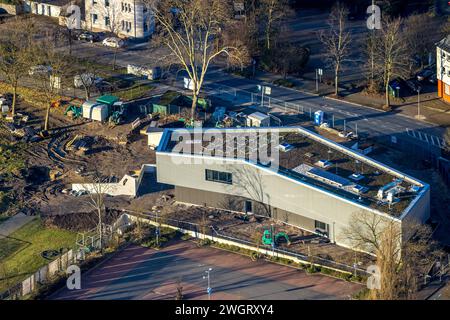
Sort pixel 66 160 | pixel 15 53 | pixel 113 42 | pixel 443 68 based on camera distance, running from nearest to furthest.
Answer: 1. pixel 66 160
2. pixel 443 68
3. pixel 15 53
4. pixel 113 42

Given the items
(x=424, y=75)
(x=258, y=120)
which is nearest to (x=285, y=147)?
(x=258, y=120)

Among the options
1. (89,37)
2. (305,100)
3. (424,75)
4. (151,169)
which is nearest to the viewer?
(151,169)

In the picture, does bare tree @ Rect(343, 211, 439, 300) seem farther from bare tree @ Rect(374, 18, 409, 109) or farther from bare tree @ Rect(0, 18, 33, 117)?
bare tree @ Rect(0, 18, 33, 117)

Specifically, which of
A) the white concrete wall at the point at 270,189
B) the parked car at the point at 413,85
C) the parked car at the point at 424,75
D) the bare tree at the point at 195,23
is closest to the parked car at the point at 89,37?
the bare tree at the point at 195,23

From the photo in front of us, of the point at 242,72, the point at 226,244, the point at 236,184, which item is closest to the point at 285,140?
the point at 236,184

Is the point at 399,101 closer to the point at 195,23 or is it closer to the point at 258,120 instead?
the point at 258,120

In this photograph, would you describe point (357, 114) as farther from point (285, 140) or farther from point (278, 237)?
point (278, 237)

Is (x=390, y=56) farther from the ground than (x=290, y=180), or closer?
farther from the ground

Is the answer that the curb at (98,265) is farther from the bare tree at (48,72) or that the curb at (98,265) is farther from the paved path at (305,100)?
the paved path at (305,100)
